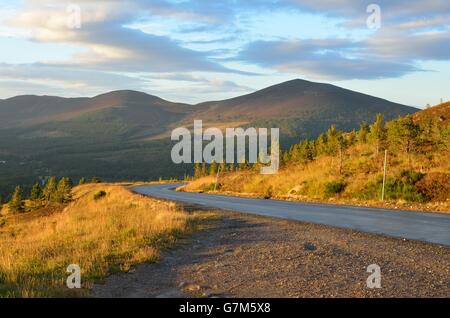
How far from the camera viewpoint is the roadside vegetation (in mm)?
25906

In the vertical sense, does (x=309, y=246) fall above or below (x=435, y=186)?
below

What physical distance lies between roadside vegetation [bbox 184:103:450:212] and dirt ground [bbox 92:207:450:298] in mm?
10931

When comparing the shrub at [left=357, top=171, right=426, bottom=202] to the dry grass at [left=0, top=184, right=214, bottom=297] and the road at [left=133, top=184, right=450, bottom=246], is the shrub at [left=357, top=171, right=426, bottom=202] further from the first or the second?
the dry grass at [left=0, top=184, right=214, bottom=297]

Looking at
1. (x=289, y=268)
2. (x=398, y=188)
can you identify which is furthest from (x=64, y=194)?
(x=289, y=268)

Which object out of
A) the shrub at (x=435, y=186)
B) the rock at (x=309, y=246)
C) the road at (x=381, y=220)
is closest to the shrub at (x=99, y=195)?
the road at (x=381, y=220)

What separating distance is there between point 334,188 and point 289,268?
70.3ft

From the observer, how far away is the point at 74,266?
10070 millimetres

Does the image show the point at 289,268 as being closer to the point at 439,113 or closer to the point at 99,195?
the point at 99,195

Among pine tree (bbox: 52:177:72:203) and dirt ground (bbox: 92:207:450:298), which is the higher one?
dirt ground (bbox: 92:207:450:298)

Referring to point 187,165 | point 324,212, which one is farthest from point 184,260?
point 187,165

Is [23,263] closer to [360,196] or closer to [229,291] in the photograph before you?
[229,291]

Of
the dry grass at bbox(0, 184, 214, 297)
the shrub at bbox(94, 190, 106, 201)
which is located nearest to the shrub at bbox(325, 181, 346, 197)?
the dry grass at bbox(0, 184, 214, 297)

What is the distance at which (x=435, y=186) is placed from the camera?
25.5 m
